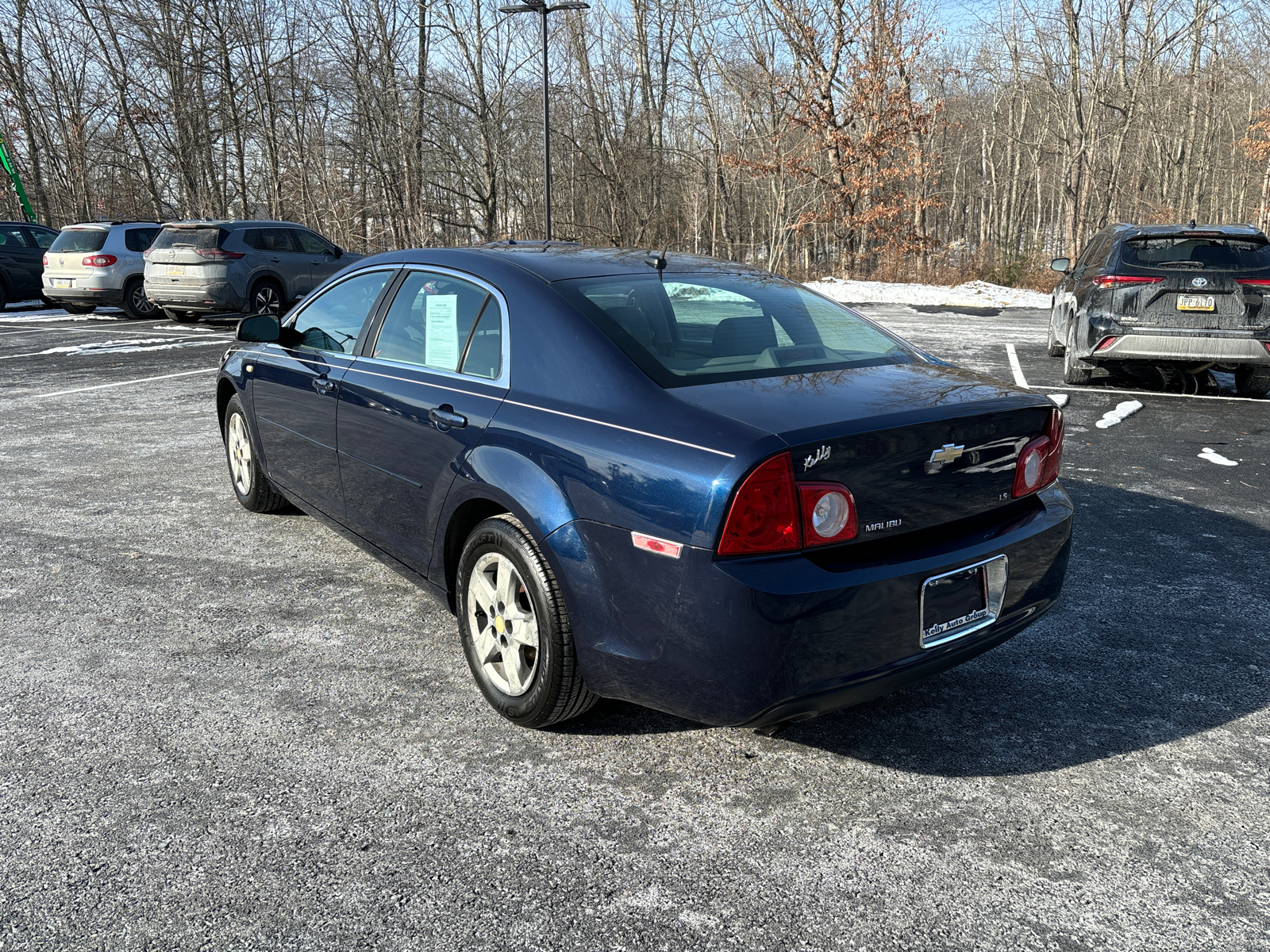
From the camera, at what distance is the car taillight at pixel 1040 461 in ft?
10.4

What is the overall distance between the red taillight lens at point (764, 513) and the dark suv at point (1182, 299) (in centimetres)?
808

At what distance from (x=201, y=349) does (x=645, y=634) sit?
43.6 ft

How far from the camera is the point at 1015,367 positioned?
11.9 meters

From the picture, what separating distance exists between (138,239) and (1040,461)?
1942 cm

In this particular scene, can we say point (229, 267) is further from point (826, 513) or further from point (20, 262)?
point (826, 513)

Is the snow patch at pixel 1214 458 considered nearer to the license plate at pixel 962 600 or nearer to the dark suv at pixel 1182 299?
the dark suv at pixel 1182 299

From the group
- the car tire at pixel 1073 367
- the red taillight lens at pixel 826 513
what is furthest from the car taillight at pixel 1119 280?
the red taillight lens at pixel 826 513

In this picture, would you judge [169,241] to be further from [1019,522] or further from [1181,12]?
[1181,12]

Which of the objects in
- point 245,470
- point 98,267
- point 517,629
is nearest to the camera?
point 517,629

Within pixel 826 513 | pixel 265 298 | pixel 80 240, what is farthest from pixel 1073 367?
pixel 80 240

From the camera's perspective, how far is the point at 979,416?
2.99 meters

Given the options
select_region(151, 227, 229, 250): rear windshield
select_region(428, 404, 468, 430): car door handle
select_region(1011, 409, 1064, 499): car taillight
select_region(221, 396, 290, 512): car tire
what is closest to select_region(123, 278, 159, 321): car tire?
select_region(151, 227, 229, 250): rear windshield

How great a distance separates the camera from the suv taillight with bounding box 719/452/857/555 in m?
2.58

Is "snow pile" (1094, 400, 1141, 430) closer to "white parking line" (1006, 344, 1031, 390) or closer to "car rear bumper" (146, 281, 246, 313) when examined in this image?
"white parking line" (1006, 344, 1031, 390)
